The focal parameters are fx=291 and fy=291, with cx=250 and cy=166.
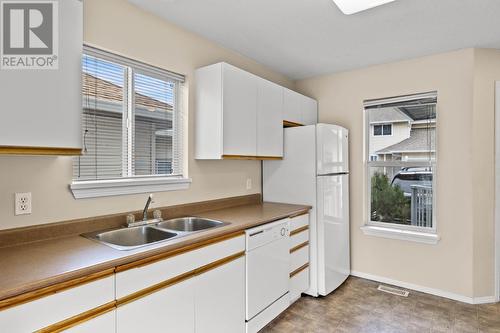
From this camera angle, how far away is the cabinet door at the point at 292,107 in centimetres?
314

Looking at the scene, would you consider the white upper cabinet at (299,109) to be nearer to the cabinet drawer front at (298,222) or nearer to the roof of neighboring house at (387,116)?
the roof of neighboring house at (387,116)

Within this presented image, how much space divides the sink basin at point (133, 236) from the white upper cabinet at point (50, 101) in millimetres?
633

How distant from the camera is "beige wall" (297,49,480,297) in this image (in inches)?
111

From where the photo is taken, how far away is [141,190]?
7.04 ft

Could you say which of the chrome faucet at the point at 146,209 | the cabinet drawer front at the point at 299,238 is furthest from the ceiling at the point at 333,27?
the cabinet drawer front at the point at 299,238

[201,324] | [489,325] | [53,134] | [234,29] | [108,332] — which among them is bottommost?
[489,325]

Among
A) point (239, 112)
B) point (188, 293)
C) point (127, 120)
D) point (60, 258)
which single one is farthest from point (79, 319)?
point (239, 112)

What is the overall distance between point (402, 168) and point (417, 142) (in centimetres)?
32

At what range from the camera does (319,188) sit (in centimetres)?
288

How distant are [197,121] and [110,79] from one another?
29.3 inches

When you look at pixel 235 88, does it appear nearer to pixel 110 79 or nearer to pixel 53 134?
pixel 110 79

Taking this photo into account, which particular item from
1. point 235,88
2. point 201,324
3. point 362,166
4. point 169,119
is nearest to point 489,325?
point 362,166

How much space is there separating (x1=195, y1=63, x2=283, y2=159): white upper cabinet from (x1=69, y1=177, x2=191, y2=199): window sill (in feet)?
1.08

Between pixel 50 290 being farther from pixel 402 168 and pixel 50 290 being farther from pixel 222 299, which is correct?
pixel 402 168
